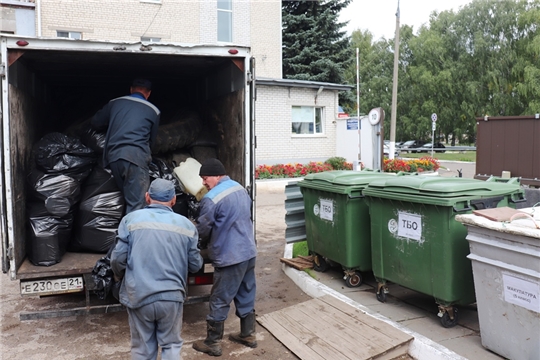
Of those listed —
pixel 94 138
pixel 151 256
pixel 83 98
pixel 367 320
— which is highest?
pixel 83 98

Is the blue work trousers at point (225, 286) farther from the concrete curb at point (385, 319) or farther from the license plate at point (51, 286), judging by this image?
the concrete curb at point (385, 319)

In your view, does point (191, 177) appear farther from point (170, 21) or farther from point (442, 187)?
point (170, 21)

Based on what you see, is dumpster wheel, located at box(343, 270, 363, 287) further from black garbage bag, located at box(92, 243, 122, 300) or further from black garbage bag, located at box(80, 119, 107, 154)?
black garbage bag, located at box(80, 119, 107, 154)

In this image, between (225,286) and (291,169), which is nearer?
(225,286)

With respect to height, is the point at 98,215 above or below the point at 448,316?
above

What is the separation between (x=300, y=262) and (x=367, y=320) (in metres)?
1.95

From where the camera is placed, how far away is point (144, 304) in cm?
321

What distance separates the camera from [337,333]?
4.36 meters

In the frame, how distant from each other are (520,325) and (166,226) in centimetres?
255

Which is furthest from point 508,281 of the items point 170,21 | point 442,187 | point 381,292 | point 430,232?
point 170,21

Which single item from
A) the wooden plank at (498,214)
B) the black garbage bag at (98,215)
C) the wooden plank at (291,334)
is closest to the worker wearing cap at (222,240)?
the wooden plank at (291,334)

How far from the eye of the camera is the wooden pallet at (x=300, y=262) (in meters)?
6.21

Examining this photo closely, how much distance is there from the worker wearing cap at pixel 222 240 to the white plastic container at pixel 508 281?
1736 millimetres

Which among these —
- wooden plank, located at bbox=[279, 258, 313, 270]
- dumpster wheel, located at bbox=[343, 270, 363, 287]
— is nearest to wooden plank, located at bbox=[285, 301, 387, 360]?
dumpster wheel, located at bbox=[343, 270, 363, 287]
